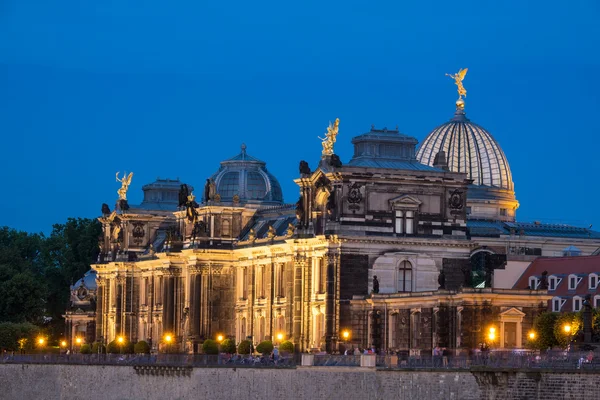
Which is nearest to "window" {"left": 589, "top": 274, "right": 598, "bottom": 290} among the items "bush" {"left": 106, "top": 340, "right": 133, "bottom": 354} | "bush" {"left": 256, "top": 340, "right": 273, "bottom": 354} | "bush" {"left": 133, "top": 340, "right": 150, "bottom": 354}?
"bush" {"left": 256, "top": 340, "right": 273, "bottom": 354}

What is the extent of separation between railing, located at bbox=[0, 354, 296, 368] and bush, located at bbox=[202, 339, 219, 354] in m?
7.38

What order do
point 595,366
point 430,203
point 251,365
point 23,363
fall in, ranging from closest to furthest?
point 595,366, point 251,365, point 430,203, point 23,363

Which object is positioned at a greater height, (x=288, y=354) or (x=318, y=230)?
(x=318, y=230)

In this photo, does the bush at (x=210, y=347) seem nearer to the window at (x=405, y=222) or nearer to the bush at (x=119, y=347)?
the bush at (x=119, y=347)

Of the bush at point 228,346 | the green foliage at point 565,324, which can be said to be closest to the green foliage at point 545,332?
the green foliage at point 565,324

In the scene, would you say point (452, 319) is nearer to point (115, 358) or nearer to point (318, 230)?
point (318, 230)

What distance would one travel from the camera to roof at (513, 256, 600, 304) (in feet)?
403

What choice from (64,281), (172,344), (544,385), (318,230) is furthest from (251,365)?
(64,281)

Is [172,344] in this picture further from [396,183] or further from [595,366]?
[595,366]

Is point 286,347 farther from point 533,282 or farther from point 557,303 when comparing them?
point 557,303

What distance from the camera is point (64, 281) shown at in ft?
652

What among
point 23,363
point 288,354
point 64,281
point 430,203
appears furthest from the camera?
point 64,281

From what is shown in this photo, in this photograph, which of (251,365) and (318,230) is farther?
(318,230)

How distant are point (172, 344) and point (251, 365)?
133ft
